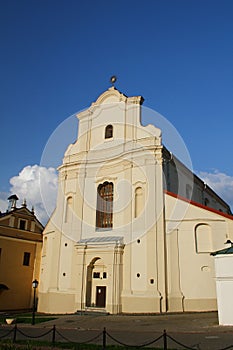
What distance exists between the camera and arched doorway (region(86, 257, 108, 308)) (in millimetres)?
24188

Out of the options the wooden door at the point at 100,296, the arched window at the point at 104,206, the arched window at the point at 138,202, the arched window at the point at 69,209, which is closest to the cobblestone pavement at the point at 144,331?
the wooden door at the point at 100,296

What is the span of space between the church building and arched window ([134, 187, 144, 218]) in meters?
0.08

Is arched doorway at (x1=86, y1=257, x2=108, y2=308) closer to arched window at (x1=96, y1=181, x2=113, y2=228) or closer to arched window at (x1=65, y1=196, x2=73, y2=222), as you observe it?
arched window at (x1=96, y1=181, x2=113, y2=228)

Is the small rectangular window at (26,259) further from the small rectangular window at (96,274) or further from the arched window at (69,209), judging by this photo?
the small rectangular window at (96,274)

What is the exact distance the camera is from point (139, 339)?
12695 mm

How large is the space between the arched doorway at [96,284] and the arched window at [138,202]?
4.45 metres

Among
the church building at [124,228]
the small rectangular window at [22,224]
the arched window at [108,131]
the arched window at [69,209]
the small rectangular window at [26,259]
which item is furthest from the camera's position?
the small rectangular window at [22,224]

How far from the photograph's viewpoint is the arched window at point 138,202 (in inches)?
964

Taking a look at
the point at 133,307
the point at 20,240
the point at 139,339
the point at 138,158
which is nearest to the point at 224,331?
the point at 139,339

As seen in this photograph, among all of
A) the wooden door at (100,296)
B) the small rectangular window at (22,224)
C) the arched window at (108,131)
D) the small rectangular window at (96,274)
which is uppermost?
the arched window at (108,131)

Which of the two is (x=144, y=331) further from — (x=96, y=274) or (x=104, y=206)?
(x=104, y=206)

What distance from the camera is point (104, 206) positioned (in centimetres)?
2648

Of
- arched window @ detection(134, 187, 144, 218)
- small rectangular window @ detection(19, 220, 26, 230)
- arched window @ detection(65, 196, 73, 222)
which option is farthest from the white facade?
small rectangular window @ detection(19, 220, 26, 230)

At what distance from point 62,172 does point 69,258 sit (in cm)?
759
